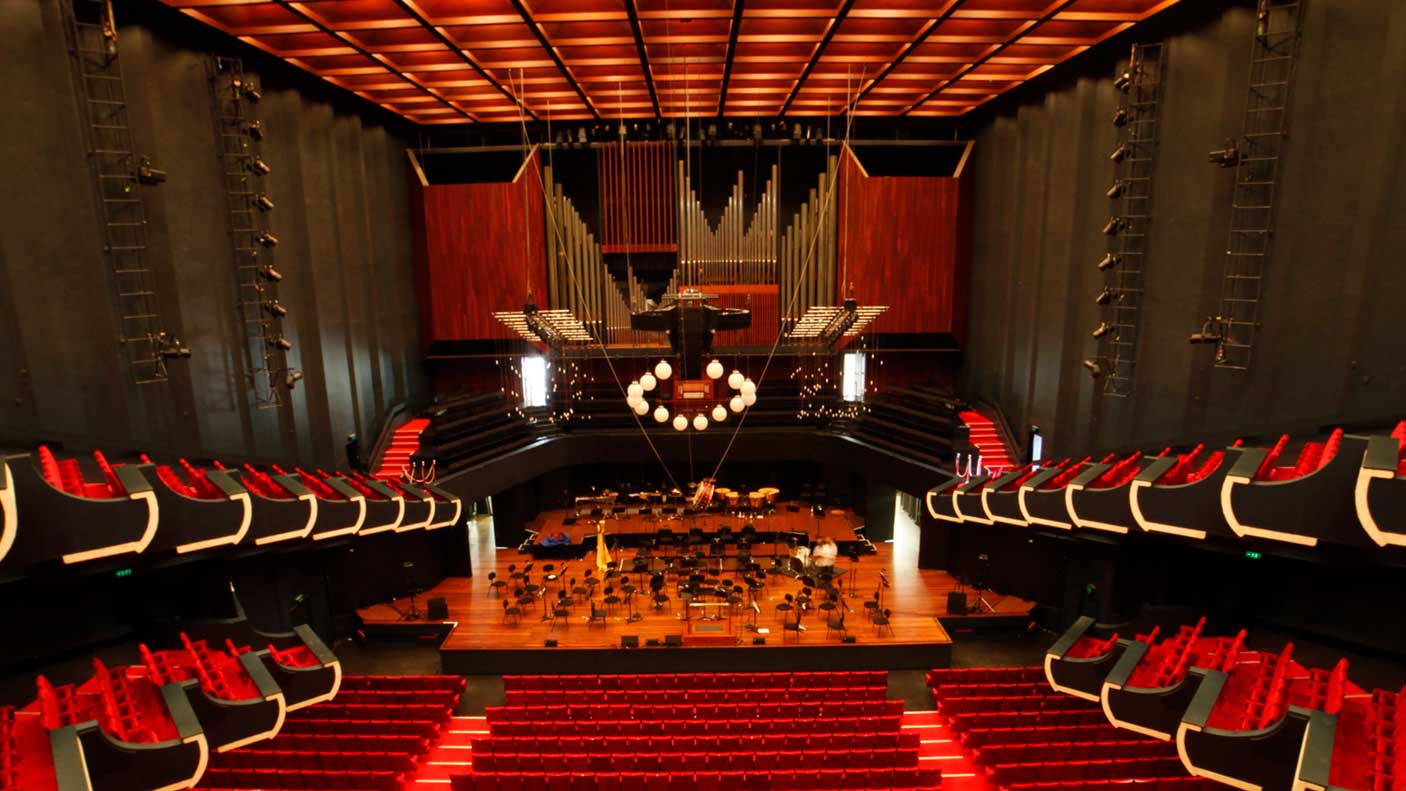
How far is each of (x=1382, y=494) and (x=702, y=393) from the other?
5920mm

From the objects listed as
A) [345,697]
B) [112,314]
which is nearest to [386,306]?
[112,314]

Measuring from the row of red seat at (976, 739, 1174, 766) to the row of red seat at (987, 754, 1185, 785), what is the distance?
0.20 meters

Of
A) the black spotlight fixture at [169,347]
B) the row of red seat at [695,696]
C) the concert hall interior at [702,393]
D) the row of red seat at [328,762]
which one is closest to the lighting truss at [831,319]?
the concert hall interior at [702,393]

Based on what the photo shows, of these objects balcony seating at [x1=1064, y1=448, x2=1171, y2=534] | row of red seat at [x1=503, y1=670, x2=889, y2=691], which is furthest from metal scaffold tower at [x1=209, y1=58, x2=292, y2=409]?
balcony seating at [x1=1064, y1=448, x2=1171, y2=534]

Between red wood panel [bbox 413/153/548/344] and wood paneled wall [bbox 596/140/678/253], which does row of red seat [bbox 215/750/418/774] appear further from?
wood paneled wall [bbox 596/140/678/253]

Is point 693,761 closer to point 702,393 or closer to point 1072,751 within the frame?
point 1072,751

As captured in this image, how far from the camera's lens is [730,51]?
31.0 ft

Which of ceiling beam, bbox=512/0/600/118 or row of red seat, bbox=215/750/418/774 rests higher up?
ceiling beam, bbox=512/0/600/118

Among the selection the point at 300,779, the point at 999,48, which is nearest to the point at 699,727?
the point at 300,779

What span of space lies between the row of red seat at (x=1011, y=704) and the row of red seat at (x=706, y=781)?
→ 1.96m

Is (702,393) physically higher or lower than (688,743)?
higher

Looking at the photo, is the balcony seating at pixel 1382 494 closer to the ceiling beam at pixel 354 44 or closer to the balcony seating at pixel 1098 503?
the balcony seating at pixel 1098 503

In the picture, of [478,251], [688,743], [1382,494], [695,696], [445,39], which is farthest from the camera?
[478,251]

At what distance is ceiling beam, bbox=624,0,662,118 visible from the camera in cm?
800
